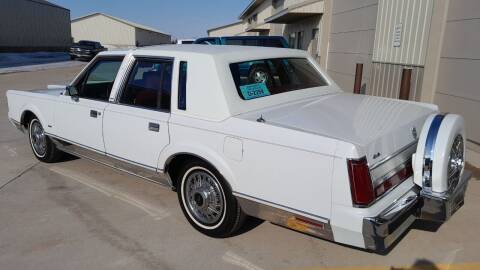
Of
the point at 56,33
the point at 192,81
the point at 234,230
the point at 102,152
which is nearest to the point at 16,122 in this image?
the point at 102,152

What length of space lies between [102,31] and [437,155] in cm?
6700

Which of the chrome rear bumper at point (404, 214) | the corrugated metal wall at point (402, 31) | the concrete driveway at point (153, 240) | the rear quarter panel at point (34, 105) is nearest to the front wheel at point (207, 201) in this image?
the concrete driveway at point (153, 240)

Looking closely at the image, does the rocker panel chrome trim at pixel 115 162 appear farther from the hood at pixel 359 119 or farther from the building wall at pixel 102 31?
the building wall at pixel 102 31

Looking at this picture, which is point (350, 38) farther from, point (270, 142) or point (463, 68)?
point (270, 142)

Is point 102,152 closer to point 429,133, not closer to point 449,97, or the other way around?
point 429,133

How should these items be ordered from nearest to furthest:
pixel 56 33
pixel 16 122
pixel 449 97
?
pixel 16 122, pixel 449 97, pixel 56 33

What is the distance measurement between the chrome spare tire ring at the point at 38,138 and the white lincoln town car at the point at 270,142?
1116 millimetres

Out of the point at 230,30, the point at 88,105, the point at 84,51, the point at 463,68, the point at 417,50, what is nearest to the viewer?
the point at 88,105

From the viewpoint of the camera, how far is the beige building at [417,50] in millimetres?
6242

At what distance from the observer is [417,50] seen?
7.64 metres

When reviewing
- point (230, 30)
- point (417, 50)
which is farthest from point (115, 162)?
point (230, 30)

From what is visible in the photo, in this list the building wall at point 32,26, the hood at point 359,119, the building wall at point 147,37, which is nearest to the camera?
the hood at point 359,119

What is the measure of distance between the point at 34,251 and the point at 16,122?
3.20m

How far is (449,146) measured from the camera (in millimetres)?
2938
